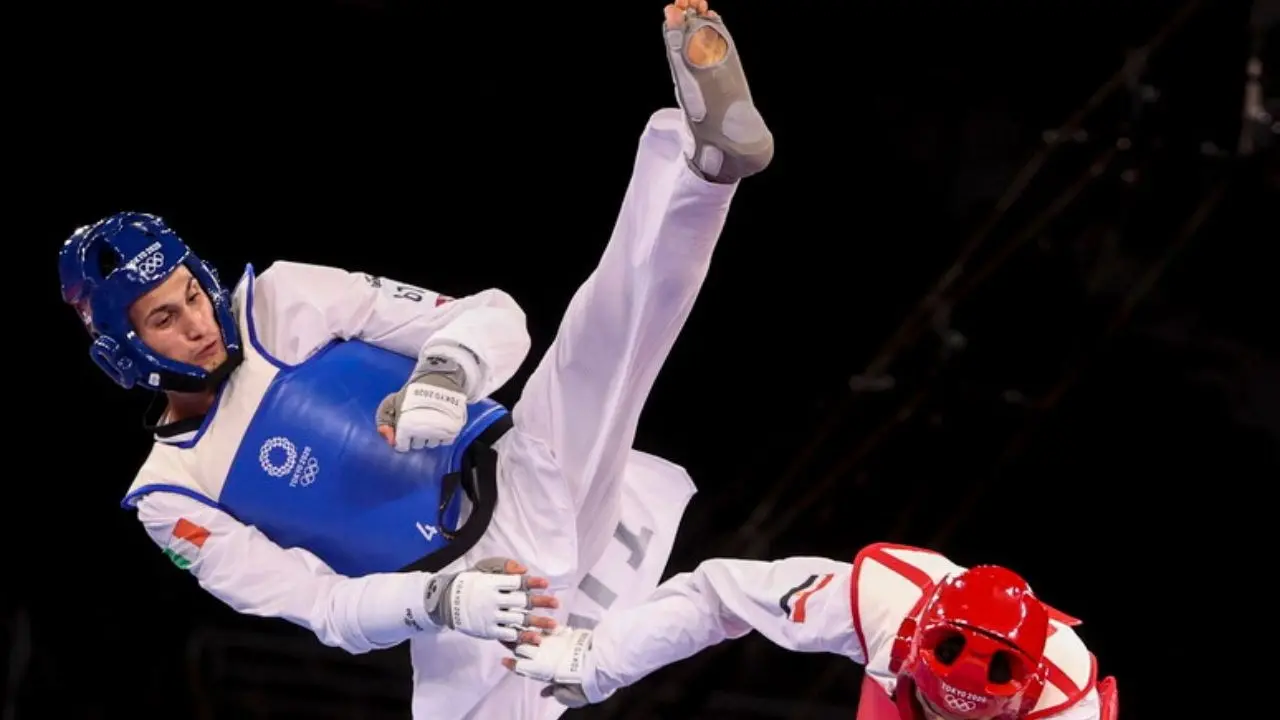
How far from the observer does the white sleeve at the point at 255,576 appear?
347 centimetres

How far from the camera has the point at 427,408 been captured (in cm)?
326

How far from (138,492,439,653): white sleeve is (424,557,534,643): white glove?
98 mm

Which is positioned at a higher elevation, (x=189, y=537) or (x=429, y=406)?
(x=429, y=406)

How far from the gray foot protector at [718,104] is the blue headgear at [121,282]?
1113 mm

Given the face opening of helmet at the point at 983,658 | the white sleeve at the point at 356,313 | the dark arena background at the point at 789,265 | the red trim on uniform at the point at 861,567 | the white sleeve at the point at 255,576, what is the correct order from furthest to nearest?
the dark arena background at the point at 789,265 < the white sleeve at the point at 356,313 < the white sleeve at the point at 255,576 < the red trim on uniform at the point at 861,567 < the face opening of helmet at the point at 983,658

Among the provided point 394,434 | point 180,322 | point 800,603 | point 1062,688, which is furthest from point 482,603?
point 1062,688

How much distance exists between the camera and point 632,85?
4.99 meters

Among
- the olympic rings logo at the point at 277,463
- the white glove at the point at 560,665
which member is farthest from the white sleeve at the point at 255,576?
the white glove at the point at 560,665

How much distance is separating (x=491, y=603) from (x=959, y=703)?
861 millimetres

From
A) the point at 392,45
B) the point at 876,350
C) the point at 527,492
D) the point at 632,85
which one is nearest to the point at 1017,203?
the point at 876,350

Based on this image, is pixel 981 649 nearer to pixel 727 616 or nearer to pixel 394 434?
pixel 727 616

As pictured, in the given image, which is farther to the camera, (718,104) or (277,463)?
(277,463)

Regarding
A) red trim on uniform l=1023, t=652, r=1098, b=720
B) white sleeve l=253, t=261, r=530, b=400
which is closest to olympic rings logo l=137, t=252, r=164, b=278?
white sleeve l=253, t=261, r=530, b=400

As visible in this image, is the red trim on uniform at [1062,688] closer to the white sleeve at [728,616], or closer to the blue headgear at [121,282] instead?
the white sleeve at [728,616]
